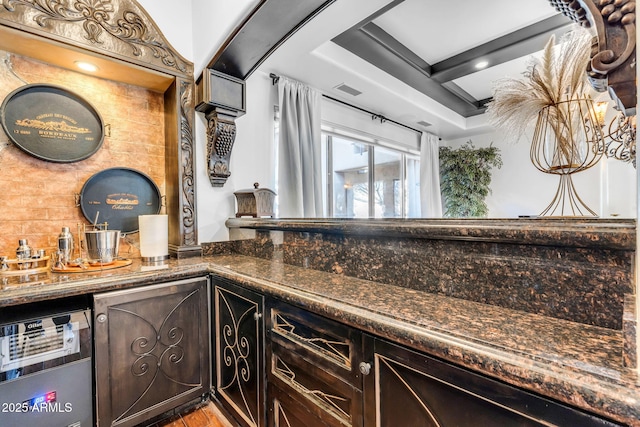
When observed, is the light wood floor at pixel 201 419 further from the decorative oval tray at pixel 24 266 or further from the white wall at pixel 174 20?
the white wall at pixel 174 20

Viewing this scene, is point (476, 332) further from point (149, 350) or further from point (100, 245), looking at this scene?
point (100, 245)

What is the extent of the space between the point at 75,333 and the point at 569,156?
92.1 inches

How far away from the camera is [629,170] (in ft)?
10.5

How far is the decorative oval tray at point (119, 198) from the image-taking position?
5.93ft

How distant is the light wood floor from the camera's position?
153 cm

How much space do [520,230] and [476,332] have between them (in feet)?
1.05

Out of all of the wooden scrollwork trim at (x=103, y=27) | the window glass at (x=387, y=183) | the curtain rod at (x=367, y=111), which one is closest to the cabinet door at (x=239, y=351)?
the wooden scrollwork trim at (x=103, y=27)

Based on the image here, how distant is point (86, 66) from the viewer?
1733 millimetres

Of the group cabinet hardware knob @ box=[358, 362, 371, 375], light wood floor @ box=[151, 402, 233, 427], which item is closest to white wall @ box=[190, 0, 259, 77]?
cabinet hardware knob @ box=[358, 362, 371, 375]

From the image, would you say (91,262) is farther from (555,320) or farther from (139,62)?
(555,320)

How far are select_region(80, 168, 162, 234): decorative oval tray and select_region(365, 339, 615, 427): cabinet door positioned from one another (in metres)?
1.87

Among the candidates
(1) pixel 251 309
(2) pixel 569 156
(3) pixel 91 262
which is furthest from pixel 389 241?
(3) pixel 91 262

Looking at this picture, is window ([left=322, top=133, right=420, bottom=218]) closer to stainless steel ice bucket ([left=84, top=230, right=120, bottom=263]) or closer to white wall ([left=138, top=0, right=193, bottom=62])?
white wall ([left=138, top=0, right=193, bottom=62])

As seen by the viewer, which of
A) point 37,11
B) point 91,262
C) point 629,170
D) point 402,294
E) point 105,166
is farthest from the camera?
point 629,170
